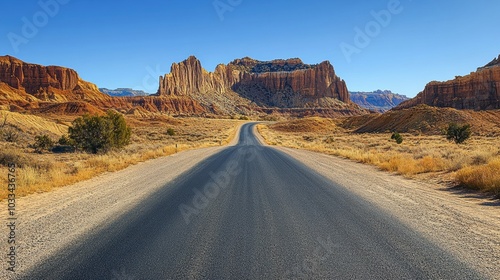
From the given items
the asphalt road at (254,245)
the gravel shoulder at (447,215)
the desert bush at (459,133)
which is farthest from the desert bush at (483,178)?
the desert bush at (459,133)

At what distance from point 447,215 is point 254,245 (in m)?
4.71

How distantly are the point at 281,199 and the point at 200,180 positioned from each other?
443 cm

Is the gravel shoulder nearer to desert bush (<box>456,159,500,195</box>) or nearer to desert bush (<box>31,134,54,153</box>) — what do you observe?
desert bush (<box>456,159,500,195</box>)

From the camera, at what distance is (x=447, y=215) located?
7.32 metres

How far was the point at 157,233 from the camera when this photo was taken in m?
5.96

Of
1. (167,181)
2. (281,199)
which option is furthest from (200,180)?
(281,199)

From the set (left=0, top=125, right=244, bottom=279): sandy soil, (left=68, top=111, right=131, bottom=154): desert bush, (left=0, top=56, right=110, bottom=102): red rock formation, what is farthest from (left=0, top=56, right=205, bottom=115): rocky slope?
(left=0, top=125, right=244, bottom=279): sandy soil

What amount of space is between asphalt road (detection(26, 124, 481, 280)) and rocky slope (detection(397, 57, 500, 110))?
115m

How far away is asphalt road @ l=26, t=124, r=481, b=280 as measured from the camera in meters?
4.34

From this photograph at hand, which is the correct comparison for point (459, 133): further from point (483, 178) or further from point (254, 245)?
point (254, 245)

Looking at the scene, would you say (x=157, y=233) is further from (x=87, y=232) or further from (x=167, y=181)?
(x=167, y=181)

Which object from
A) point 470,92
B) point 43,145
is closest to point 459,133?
point 43,145

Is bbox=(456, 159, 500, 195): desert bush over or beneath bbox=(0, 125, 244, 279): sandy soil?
over

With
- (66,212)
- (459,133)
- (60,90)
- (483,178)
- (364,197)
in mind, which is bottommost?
(364,197)
